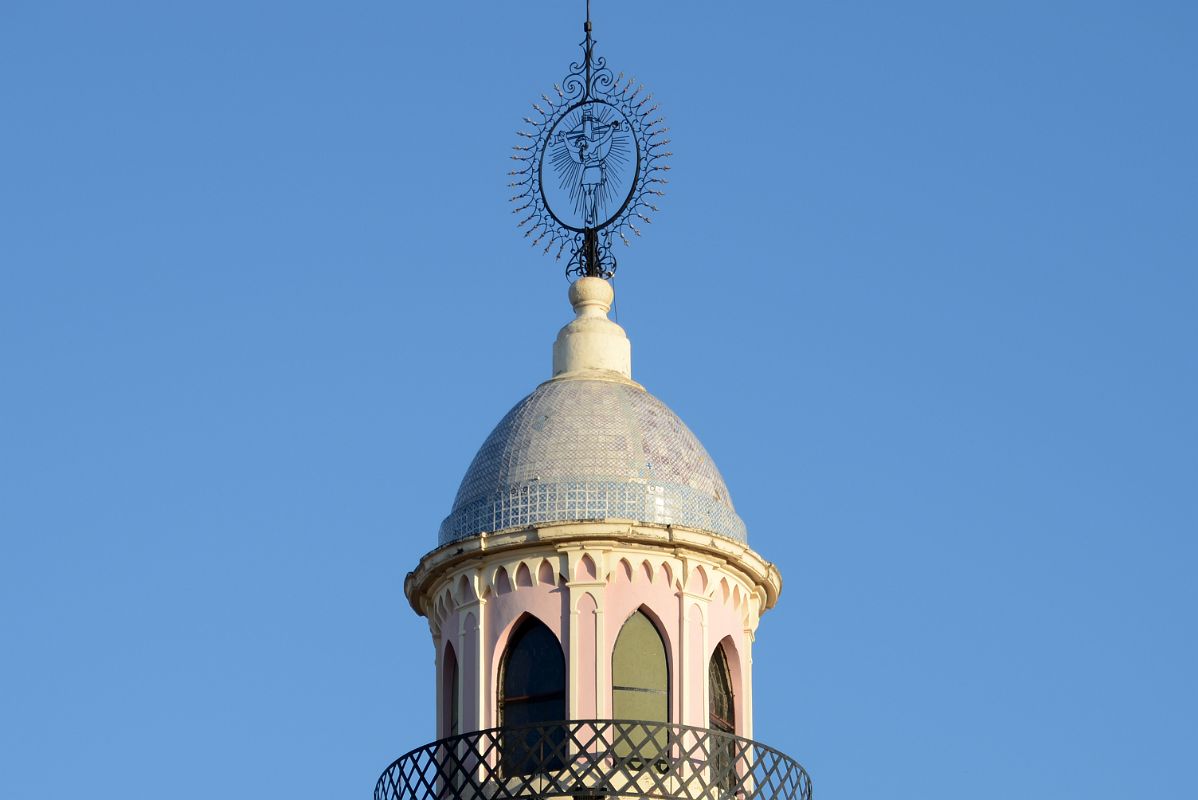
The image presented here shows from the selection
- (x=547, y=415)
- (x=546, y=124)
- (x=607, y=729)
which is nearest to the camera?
(x=607, y=729)

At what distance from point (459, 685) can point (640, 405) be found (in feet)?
14.0

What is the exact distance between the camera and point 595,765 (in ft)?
114

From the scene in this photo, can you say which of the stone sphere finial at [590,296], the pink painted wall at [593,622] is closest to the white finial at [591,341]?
the stone sphere finial at [590,296]

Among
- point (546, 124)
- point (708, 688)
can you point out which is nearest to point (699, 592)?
point (708, 688)

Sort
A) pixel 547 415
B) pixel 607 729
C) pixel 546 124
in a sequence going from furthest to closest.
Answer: pixel 546 124, pixel 547 415, pixel 607 729

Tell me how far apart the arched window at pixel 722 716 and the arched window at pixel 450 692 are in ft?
10.1

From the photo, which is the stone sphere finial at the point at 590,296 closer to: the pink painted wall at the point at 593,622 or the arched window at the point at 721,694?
the pink painted wall at the point at 593,622

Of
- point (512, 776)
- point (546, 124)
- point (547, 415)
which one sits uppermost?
point (546, 124)

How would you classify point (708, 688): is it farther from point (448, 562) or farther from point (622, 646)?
point (448, 562)

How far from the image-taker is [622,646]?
118 feet

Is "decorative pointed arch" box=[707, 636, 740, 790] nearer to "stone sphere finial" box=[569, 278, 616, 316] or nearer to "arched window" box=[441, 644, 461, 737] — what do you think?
"arched window" box=[441, 644, 461, 737]

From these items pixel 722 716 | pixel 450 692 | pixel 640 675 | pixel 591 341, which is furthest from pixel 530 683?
pixel 591 341

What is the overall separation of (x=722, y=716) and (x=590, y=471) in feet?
11.0

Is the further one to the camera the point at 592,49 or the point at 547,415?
the point at 592,49
